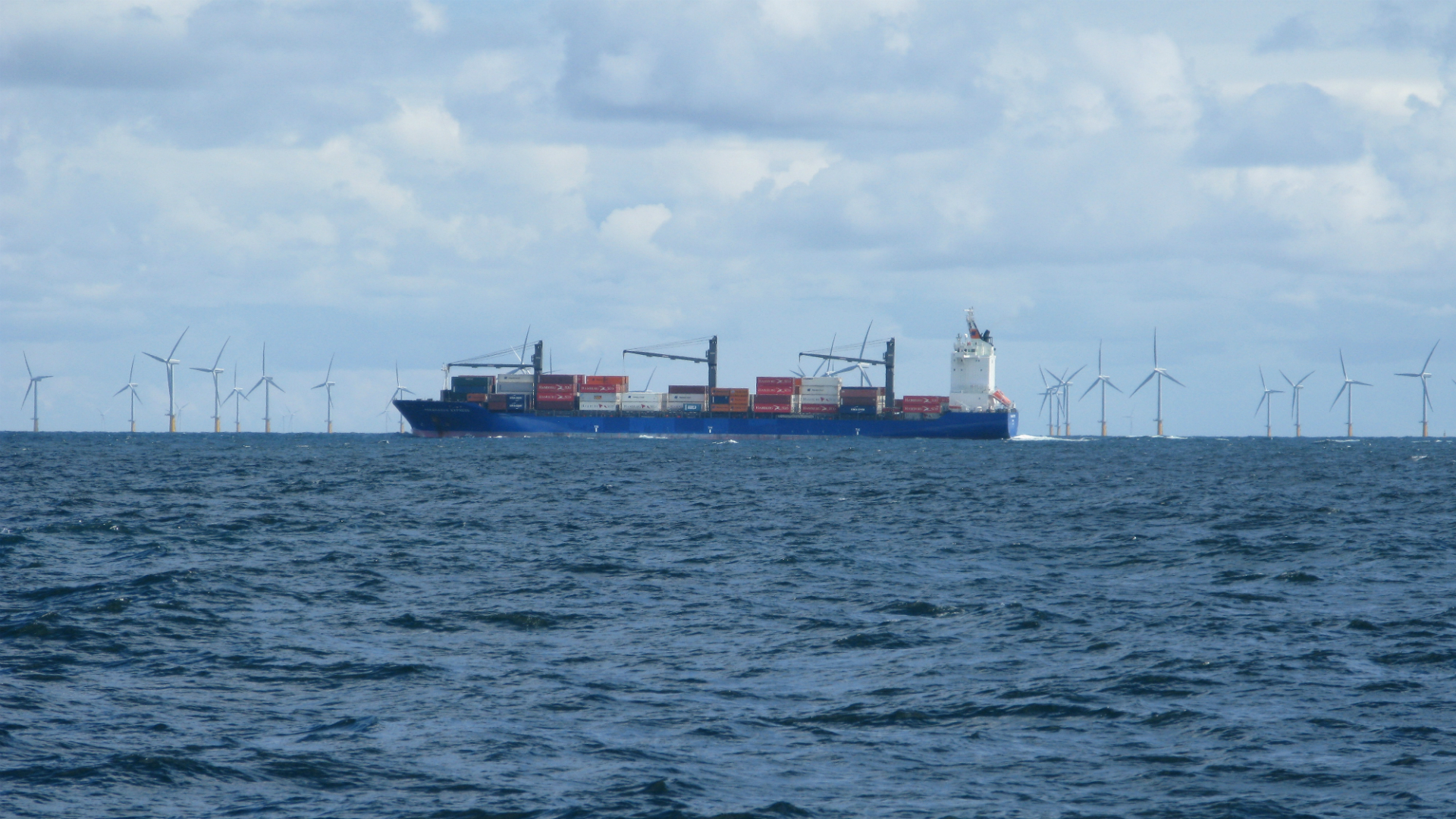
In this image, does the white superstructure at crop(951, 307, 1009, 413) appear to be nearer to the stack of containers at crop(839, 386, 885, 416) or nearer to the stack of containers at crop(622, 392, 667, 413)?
the stack of containers at crop(839, 386, 885, 416)

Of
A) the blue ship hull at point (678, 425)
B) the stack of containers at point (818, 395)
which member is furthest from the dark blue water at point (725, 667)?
the stack of containers at point (818, 395)

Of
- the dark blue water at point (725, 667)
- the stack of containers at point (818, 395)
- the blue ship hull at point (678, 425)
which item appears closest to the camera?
the dark blue water at point (725, 667)

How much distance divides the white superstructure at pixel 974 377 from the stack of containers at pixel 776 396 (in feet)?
69.9

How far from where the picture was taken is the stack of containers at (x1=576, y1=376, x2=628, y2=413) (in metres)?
160

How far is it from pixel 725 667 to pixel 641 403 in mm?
140870

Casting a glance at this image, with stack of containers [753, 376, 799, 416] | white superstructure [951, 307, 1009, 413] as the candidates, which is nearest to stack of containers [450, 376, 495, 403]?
stack of containers [753, 376, 799, 416]

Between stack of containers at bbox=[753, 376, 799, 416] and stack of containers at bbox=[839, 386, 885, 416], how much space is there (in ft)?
20.2

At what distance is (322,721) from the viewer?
53.4ft

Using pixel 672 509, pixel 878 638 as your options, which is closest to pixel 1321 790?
pixel 878 638

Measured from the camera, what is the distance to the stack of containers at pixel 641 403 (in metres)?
160

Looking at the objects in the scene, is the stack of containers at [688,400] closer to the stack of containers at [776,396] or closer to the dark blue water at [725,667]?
the stack of containers at [776,396]

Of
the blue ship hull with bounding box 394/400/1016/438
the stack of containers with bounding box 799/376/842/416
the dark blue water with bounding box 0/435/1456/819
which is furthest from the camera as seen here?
the stack of containers with bounding box 799/376/842/416

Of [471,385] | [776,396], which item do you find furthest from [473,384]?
[776,396]

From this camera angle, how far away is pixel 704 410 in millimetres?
159750
